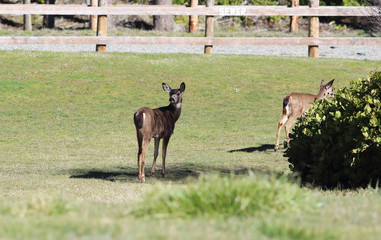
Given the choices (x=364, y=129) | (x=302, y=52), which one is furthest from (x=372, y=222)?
(x=302, y=52)

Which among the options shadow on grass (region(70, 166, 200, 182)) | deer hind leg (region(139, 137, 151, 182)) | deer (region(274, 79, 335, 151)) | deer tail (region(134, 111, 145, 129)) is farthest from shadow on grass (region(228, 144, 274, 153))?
deer tail (region(134, 111, 145, 129))

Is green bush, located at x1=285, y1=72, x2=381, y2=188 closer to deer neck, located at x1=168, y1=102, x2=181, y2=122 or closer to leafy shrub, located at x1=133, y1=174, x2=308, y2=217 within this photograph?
deer neck, located at x1=168, y1=102, x2=181, y2=122

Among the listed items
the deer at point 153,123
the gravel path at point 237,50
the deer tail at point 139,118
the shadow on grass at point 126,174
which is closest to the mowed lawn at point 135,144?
the shadow on grass at point 126,174

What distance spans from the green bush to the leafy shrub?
403 centimetres

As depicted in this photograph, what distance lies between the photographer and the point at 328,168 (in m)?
10.5

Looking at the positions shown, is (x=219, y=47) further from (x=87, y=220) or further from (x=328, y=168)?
(x=87, y=220)

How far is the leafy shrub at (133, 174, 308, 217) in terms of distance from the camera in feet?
18.8

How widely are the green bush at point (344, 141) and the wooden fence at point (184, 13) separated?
13.8 metres

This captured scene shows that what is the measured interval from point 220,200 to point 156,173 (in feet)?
21.9

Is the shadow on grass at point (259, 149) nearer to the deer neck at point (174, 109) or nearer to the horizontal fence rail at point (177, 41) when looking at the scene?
the deer neck at point (174, 109)

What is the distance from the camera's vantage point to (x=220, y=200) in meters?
5.79

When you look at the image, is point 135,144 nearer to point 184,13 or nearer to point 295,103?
point 295,103

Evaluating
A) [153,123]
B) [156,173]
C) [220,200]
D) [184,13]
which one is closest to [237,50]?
[184,13]

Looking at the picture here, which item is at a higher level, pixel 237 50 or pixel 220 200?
pixel 237 50
